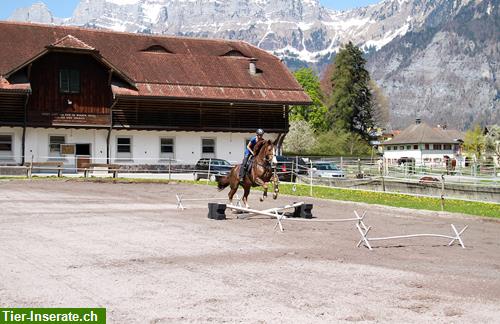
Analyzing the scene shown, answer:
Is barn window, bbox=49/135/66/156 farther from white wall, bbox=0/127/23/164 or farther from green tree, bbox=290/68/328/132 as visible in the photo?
green tree, bbox=290/68/328/132

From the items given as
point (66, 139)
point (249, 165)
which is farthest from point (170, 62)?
point (249, 165)

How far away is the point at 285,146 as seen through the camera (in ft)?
294

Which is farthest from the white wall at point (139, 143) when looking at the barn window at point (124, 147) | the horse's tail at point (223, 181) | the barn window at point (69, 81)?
the horse's tail at point (223, 181)

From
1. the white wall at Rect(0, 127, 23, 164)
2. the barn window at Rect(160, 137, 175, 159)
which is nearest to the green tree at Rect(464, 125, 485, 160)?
the barn window at Rect(160, 137, 175, 159)

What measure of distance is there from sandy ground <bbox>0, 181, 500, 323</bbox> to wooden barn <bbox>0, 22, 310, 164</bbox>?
1198 inches

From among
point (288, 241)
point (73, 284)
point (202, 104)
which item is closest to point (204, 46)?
point (202, 104)

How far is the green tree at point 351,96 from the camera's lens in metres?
98.0

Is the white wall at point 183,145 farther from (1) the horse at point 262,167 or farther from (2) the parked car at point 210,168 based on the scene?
(1) the horse at point 262,167

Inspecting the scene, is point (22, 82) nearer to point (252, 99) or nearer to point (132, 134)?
point (132, 134)

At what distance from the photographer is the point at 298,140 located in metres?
88.8

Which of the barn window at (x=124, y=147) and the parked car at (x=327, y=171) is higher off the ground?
the barn window at (x=124, y=147)

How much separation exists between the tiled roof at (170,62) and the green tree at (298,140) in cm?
2520

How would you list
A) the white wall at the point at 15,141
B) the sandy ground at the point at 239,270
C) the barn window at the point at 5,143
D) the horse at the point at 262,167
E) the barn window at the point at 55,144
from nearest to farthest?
the sandy ground at the point at 239,270, the horse at the point at 262,167, the white wall at the point at 15,141, the barn window at the point at 5,143, the barn window at the point at 55,144

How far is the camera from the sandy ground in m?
9.65
